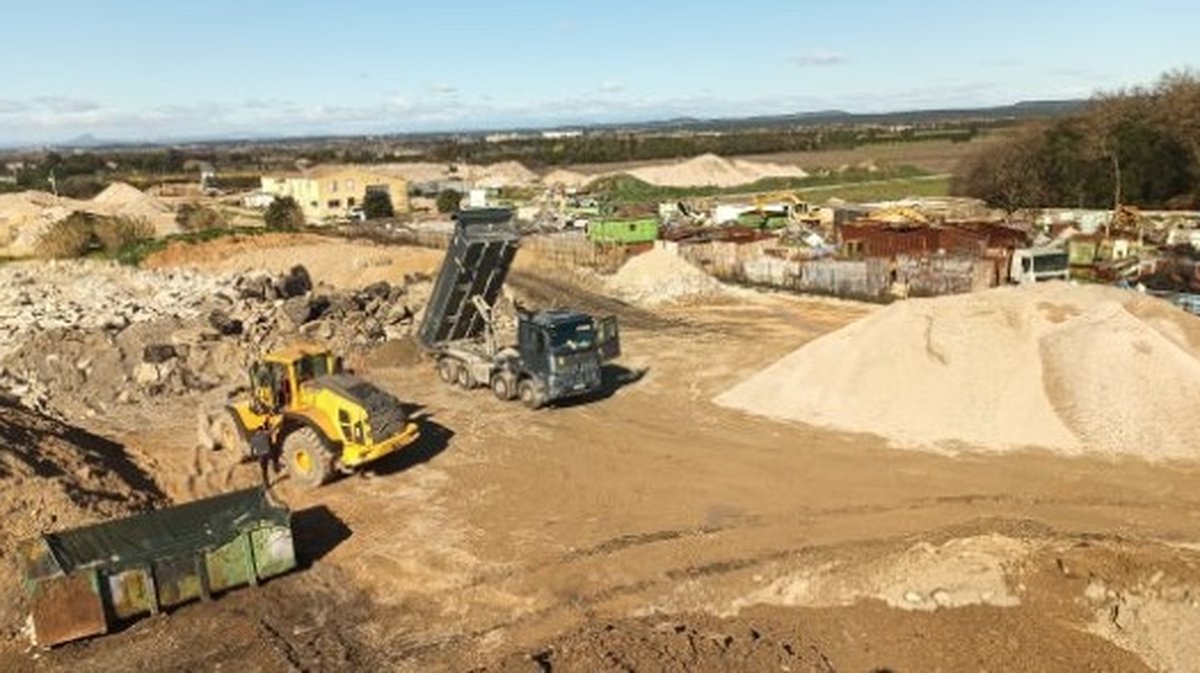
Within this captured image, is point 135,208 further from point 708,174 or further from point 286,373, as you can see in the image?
point 286,373

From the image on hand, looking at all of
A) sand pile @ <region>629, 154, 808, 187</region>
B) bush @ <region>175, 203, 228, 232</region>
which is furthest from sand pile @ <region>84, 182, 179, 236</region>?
sand pile @ <region>629, 154, 808, 187</region>

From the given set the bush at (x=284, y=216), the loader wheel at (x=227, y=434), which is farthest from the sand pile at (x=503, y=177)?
the loader wheel at (x=227, y=434)

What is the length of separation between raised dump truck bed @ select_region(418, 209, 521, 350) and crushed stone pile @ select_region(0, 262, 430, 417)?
11.9ft

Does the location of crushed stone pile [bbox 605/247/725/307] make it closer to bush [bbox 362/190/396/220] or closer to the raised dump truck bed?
the raised dump truck bed

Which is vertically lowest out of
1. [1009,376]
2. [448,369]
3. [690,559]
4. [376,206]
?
[690,559]

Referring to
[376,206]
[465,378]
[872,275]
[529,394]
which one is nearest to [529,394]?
[529,394]

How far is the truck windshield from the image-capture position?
2125 centimetres

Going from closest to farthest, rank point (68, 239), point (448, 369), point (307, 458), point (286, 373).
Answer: point (307, 458)
point (286, 373)
point (448, 369)
point (68, 239)

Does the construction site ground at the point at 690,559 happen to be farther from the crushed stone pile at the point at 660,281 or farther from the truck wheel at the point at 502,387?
the crushed stone pile at the point at 660,281

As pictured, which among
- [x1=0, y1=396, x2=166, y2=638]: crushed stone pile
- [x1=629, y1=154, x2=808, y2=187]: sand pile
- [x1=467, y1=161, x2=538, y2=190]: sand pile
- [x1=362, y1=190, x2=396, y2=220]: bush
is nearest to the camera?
[x1=0, y1=396, x2=166, y2=638]: crushed stone pile

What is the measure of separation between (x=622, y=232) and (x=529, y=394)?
2332cm

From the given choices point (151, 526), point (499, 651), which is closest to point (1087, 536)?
point (499, 651)

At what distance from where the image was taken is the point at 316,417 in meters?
16.9

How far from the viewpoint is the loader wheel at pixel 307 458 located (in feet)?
55.4
